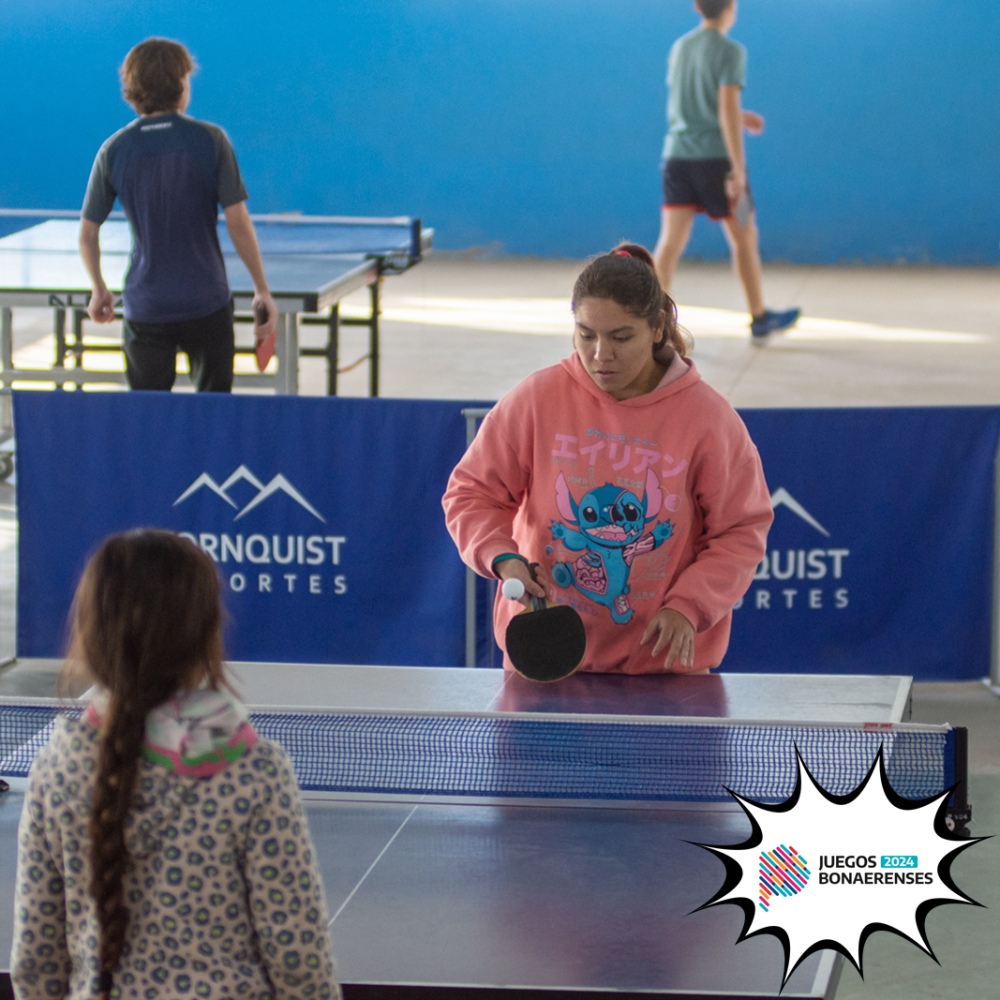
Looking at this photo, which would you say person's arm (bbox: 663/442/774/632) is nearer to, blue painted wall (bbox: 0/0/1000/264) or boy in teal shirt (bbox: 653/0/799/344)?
boy in teal shirt (bbox: 653/0/799/344)

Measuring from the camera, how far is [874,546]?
15.8 ft

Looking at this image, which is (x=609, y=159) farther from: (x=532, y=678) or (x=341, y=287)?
(x=532, y=678)

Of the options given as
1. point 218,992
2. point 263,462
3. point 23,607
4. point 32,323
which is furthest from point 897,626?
point 32,323

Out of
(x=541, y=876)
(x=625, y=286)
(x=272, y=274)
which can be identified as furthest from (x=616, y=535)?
(x=272, y=274)

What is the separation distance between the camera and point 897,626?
16.0 ft

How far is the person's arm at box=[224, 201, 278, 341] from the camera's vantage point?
5.84 m

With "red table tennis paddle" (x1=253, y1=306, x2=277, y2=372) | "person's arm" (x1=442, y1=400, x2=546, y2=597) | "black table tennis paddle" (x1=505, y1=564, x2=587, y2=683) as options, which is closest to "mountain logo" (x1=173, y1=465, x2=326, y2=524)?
"red table tennis paddle" (x1=253, y1=306, x2=277, y2=372)

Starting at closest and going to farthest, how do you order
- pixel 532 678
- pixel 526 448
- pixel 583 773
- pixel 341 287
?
pixel 583 773 < pixel 532 678 < pixel 526 448 < pixel 341 287

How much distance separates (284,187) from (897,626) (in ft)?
40.1

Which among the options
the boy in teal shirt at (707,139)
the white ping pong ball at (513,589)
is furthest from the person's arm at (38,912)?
the boy in teal shirt at (707,139)

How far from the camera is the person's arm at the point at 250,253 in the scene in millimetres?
5840

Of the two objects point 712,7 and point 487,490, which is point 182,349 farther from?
point 712,7

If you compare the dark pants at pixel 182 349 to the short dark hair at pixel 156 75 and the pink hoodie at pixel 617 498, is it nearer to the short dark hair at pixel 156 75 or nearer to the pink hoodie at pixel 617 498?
the short dark hair at pixel 156 75

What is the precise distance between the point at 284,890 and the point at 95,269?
454cm
